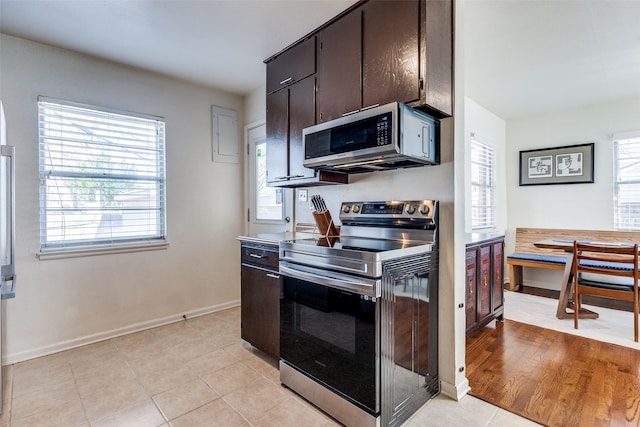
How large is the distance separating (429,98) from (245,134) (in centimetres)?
266

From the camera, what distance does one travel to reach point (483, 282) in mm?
2920

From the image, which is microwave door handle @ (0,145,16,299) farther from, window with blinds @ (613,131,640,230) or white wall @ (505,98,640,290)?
window with blinds @ (613,131,640,230)

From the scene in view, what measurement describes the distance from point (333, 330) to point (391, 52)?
1.63m

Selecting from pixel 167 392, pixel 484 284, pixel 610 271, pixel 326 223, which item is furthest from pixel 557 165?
pixel 167 392

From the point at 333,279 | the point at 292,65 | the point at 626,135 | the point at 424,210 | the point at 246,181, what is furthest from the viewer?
the point at 626,135

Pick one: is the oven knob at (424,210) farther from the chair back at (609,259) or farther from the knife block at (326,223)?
the chair back at (609,259)

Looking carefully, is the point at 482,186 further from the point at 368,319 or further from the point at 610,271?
the point at 368,319

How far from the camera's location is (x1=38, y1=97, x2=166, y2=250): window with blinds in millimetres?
2664

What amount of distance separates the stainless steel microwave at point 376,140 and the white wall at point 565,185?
3.77m

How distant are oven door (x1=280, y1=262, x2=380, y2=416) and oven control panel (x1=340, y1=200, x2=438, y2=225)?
614 millimetres

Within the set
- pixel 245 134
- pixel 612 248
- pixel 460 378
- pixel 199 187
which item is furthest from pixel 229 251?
pixel 612 248

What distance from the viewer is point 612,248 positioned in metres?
2.79

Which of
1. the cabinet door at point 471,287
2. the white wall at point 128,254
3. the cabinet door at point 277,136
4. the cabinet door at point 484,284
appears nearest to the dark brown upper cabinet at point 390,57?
the cabinet door at point 277,136

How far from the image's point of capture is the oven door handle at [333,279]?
5.08 ft
